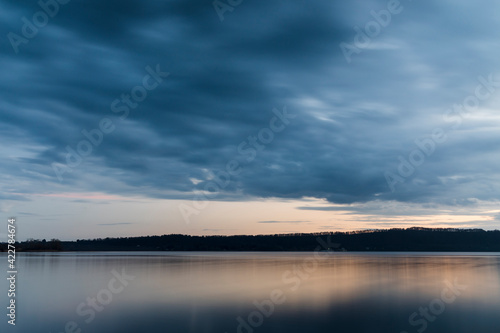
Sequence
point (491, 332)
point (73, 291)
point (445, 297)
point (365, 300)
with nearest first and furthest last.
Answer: point (491, 332), point (365, 300), point (445, 297), point (73, 291)

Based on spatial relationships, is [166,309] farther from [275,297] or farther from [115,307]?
[275,297]

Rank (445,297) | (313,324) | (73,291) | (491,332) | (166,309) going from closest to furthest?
(491,332) → (313,324) → (166,309) → (445,297) → (73,291)

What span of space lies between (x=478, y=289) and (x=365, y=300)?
11.6 meters

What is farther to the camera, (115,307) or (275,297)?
(275,297)

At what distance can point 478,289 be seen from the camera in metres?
32.4

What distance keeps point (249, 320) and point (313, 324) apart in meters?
2.85

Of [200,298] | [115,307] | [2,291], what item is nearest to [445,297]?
[200,298]

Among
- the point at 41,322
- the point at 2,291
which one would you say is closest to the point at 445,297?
the point at 41,322

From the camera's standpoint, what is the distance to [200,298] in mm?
27047

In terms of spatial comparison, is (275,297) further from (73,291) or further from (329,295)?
(73,291)

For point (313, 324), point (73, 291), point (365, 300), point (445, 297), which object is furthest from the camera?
point (73, 291)

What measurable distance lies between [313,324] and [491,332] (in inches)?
272

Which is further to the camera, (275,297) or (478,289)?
(478,289)

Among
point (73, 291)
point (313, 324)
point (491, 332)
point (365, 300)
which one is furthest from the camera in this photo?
point (73, 291)
